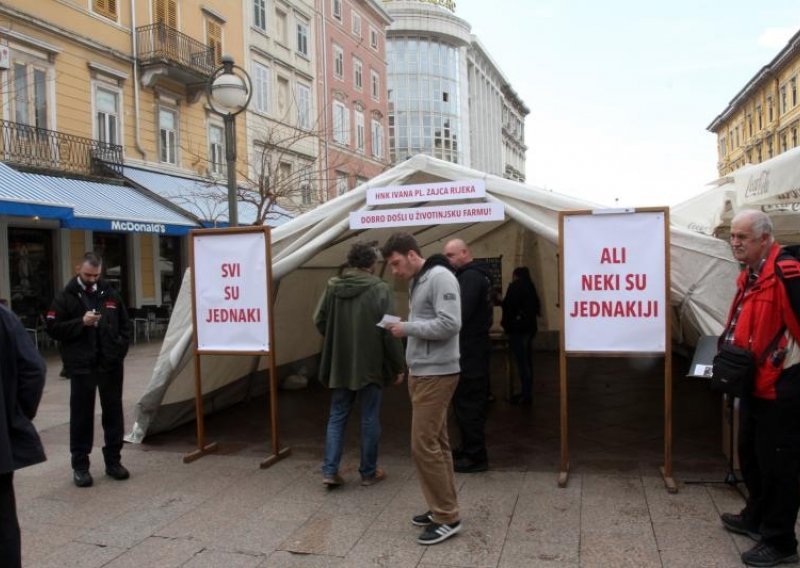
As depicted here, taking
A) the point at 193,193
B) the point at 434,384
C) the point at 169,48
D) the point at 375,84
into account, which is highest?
the point at 375,84

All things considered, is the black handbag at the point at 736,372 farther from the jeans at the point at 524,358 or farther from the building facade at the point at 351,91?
the building facade at the point at 351,91

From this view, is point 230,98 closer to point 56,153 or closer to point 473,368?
point 473,368

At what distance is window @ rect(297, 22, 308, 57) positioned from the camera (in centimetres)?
2792

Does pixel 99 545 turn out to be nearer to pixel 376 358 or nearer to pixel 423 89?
pixel 376 358

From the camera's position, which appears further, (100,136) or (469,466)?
(100,136)

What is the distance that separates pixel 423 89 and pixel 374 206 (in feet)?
188

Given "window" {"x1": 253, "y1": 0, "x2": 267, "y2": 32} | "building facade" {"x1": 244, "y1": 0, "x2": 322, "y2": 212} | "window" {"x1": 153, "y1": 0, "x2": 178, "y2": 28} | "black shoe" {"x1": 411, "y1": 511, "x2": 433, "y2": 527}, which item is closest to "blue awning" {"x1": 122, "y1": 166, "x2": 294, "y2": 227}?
"building facade" {"x1": 244, "y1": 0, "x2": 322, "y2": 212}

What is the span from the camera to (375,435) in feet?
16.2

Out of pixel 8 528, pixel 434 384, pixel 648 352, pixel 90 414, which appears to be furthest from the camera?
pixel 90 414

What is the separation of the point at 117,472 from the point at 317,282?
13.8ft

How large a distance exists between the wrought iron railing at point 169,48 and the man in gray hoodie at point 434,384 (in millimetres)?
17193

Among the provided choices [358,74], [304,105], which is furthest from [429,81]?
[304,105]

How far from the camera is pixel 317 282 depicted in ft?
29.7

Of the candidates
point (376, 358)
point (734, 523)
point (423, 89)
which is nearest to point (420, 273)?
point (376, 358)
